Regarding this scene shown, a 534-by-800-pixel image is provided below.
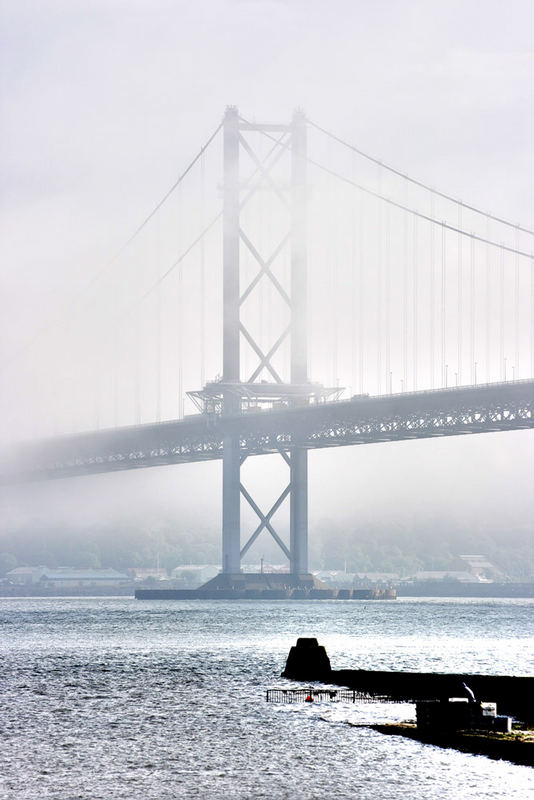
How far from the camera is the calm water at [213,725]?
2384 centimetres

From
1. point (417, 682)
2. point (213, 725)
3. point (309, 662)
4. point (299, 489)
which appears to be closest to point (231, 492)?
point (299, 489)

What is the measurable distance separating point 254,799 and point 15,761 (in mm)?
5327

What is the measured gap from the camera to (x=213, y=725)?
102 ft

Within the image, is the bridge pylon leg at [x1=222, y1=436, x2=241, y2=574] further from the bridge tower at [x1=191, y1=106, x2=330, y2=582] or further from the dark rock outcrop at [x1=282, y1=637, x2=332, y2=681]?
the dark rock outcrop at [x1=282, y1=637, x2=332, y2=681]

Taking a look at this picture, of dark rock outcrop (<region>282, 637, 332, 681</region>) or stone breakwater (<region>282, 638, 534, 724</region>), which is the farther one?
dark rock outcrop (<region>282, 637, 332, 681</region>)

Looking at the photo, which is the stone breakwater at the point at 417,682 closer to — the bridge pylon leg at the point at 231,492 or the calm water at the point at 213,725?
the calm water at the point at 213,725

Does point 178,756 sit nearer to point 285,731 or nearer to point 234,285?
point 285,731

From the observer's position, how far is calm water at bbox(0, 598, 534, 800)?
78.2 ft

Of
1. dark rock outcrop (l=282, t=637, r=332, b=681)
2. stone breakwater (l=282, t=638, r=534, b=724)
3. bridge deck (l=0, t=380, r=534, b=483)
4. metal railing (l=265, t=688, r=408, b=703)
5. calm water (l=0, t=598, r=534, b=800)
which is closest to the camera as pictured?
calm water (l=0, t=598, r=534, b=800)

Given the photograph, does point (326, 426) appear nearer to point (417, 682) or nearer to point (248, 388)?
point (248, 388)

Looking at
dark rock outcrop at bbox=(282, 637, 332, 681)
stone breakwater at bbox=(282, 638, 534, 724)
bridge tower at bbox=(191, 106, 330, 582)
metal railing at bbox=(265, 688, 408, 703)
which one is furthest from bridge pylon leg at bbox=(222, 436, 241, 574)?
metal railing at bbox=(265, 688, 408, 703)

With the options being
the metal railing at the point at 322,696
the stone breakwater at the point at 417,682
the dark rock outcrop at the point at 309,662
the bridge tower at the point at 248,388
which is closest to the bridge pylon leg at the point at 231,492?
the bridge tower at the point at 248,388

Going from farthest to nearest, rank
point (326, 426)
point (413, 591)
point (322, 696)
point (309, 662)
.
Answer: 1. point (413, 591)
2. point (326, 426)
3. point (309, 662)
4. point (322, 696)

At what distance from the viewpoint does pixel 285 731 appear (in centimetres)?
2978
